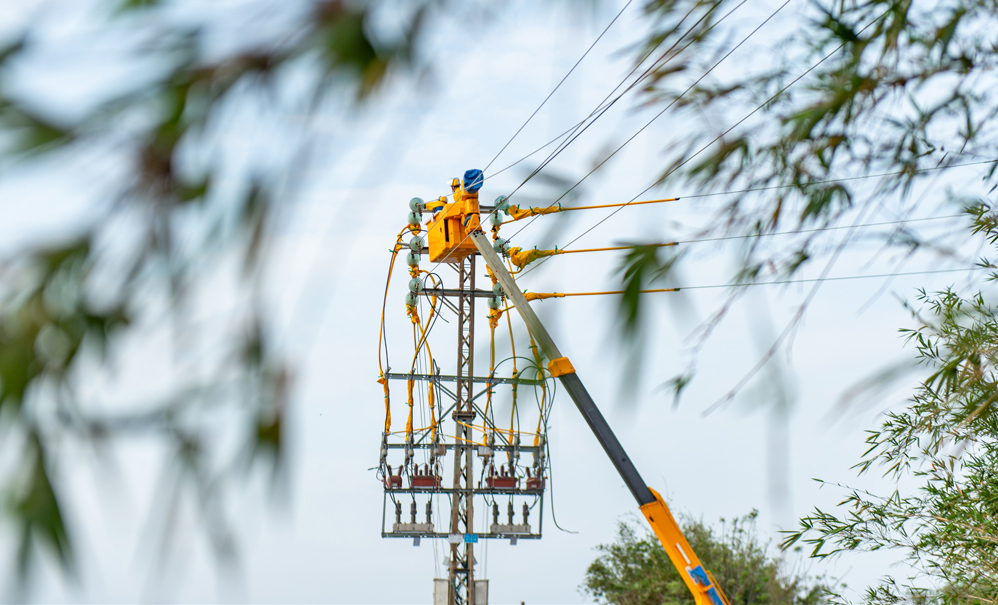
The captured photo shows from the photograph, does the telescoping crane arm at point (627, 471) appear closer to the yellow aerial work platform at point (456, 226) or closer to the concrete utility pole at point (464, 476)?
the yellow aerial work platform at point (456, 226)

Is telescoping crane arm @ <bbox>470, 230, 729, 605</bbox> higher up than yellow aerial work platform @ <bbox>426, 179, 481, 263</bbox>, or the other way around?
yellow aerial work platform @ <bbox>426, 179, 481, 263</bbox>

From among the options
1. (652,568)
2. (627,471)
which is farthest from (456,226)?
(652,568)

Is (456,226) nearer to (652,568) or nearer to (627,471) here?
(627,471)

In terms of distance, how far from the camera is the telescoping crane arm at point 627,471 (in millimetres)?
5406

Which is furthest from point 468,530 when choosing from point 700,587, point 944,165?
point 944,165

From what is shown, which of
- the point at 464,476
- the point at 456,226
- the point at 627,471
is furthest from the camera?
the point at 464,476

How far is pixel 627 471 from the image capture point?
5.64 m

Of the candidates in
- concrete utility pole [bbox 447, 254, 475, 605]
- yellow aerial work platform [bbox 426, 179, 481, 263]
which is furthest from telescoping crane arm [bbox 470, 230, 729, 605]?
concrete utility pole [bbox 447, 254, 475, 605]

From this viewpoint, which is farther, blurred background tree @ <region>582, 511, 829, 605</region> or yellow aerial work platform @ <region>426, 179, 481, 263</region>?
blurred background tree @ <region>582, 511, 829, 605</region>

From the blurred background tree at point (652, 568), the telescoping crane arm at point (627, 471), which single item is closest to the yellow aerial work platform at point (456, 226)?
the telescoping crane arm at point (627, 471)

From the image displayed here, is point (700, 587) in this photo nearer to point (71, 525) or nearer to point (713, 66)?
point (713, 66)

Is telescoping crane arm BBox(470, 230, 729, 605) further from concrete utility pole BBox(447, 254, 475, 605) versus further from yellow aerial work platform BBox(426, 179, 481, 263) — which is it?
concrete utility pole BBox(447, 254, 475, 605)

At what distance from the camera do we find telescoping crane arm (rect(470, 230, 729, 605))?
5.41 metres

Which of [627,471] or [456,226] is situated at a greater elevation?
[456,226]
